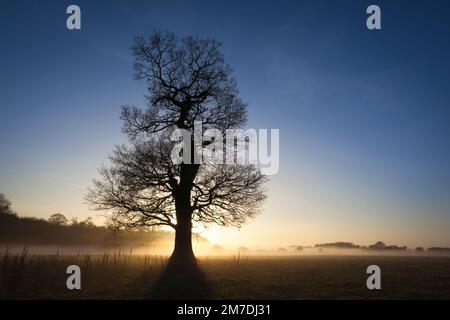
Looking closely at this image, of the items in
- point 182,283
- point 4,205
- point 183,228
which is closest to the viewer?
point 182,283

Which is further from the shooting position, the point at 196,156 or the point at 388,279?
the point at 196,156

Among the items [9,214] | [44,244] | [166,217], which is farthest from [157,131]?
[44,244]

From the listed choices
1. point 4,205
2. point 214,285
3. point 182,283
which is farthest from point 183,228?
point 4,205

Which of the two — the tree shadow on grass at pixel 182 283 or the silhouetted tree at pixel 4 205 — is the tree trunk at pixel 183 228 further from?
the silhouetted tree at pixel 4 205

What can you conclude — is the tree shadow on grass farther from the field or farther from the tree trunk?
the tree trunk

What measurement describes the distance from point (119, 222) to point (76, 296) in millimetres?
10363

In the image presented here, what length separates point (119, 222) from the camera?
2450cm

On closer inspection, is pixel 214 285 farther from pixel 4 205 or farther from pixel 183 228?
pixel 4 205

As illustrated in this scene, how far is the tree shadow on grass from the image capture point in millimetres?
14867

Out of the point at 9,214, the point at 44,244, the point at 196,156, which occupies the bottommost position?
the point at 44,244

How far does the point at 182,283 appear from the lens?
60.0ft

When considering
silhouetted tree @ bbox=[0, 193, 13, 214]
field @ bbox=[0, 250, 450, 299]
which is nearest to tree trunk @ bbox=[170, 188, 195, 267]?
field @ bbox=[0, 250, 450, 299]

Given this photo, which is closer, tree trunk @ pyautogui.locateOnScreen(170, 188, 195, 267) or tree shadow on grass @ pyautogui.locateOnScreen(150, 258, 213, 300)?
tree shadow on grass @ pyautogui.locateOnScreen(150, 258, 213, 300)
